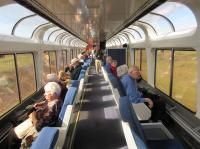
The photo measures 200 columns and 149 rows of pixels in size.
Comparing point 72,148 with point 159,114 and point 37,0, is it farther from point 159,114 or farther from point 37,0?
point 159,114

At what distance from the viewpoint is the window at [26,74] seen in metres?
7.19

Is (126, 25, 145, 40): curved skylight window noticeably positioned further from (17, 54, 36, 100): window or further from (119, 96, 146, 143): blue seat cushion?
(119, 96, 146, 143): blue seat cushion

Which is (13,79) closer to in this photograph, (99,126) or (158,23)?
(99,126)

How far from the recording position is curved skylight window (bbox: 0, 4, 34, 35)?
593 cm

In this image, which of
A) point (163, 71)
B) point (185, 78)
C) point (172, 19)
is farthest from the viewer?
point (163, 71)

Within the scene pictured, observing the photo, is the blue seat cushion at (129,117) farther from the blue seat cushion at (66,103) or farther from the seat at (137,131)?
the blue seat cushion at (66,103)

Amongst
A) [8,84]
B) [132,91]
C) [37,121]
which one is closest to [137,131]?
[37,121]

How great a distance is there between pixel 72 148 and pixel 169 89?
3.58m

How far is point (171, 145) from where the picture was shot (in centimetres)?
385

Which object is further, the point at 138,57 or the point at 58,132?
the point at 138,57

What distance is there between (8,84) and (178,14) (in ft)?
14.2

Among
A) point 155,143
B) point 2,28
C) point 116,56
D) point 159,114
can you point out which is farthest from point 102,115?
point 116,56

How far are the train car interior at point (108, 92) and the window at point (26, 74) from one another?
3 cm

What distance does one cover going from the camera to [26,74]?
787 cm
